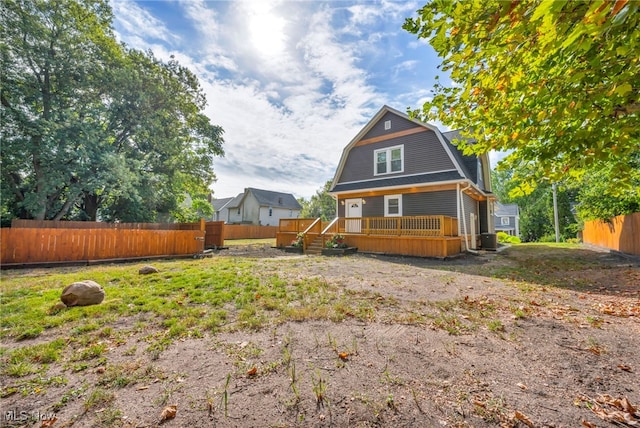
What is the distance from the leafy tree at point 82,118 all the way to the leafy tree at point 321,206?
2552 centimetres

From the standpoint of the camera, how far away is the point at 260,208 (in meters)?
36.3

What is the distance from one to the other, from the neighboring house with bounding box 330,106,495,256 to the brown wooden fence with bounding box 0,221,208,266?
8.64 meters

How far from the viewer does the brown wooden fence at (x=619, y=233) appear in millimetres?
10312

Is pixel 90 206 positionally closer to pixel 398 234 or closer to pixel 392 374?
pixel 398 234

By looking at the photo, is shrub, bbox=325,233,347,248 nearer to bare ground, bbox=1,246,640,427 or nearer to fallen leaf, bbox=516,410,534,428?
Answer: bare ground, bbox=1,246,640,427

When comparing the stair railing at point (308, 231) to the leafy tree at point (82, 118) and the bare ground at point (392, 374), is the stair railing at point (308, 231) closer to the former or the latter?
the leafy tree at point (82, 118)

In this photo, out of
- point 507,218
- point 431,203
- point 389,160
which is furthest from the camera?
point 507,218

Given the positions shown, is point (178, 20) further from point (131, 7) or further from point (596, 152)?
point (596, 152)

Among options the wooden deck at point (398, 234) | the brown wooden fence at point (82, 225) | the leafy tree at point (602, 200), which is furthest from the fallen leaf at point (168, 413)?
the leafy tree at point (602, 200)

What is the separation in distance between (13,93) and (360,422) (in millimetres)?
18466

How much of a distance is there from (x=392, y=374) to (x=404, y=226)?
33.3 ft

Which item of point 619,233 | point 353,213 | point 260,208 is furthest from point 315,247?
point 260,208

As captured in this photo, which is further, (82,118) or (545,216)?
(545,216)

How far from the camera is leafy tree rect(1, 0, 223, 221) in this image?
11.2m
